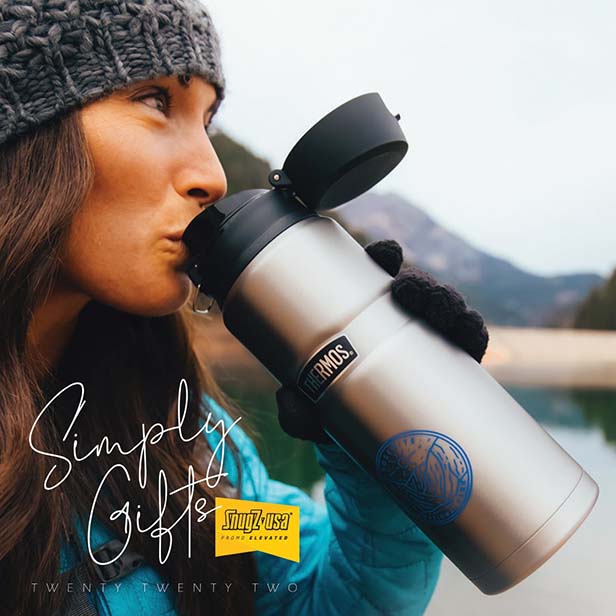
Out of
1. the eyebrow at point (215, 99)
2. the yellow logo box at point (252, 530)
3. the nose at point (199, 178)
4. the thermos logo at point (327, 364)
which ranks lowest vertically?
the yellow logo box at point (252, 530)

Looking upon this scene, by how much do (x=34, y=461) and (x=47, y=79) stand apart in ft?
1.42

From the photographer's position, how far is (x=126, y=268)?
768mm

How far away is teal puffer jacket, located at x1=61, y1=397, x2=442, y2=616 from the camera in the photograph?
0.82 metres

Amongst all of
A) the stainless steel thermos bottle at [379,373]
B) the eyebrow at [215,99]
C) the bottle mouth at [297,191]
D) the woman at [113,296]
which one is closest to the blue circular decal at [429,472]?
the stainless steel thermos bottle at [379,373]

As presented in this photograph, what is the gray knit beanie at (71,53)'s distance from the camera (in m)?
0.74

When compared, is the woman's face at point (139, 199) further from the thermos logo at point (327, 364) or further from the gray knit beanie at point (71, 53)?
the thermos logo at point (327, 364)

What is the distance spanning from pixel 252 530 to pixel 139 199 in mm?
452

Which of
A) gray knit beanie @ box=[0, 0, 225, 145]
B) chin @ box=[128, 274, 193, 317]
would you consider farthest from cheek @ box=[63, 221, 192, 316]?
gray knit beanie @ box=[0, 0, 225, 145]

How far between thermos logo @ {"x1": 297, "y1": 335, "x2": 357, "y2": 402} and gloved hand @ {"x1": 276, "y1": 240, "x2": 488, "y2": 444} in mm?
32

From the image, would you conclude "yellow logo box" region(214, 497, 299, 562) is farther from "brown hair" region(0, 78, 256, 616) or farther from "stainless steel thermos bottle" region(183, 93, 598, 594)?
"stainless steel thermos bottle" region(183, 93, 598, 594)

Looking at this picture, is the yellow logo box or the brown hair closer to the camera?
the brown hair

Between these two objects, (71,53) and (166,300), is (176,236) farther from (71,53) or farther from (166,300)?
(71,53)

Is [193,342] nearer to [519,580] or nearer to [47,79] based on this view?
[47,79]

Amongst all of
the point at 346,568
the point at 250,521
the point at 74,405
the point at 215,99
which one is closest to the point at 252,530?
the point at 250,521
